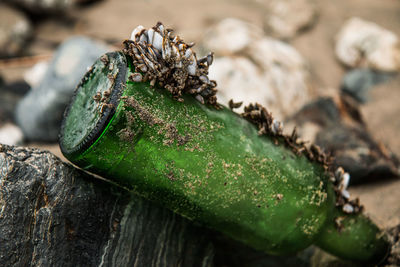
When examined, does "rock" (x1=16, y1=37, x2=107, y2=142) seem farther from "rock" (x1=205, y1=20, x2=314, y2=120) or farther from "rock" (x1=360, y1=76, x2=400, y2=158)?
"rock" (x1=360, y1=76, x2=400, y2=158)

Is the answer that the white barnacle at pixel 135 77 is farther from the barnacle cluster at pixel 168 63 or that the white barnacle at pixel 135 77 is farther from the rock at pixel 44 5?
the rock at pixel 44 5

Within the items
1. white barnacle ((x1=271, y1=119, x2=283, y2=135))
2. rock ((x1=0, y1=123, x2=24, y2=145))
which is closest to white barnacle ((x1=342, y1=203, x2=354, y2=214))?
white barnacle ((x1=271, y1=119, x2=283, y2=135))

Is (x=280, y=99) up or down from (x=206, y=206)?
up

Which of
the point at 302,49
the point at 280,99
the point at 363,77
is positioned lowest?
the point at 280,99

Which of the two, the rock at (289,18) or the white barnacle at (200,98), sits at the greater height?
the rock at (289,18)

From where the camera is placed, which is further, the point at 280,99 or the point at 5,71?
the point at 5,71

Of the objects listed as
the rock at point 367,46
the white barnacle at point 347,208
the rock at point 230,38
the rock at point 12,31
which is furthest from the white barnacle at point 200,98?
the rock at point 12,31

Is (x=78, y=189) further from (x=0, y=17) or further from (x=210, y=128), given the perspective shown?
(x=0, y=17)

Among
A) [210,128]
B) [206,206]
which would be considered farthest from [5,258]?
[210,128]
